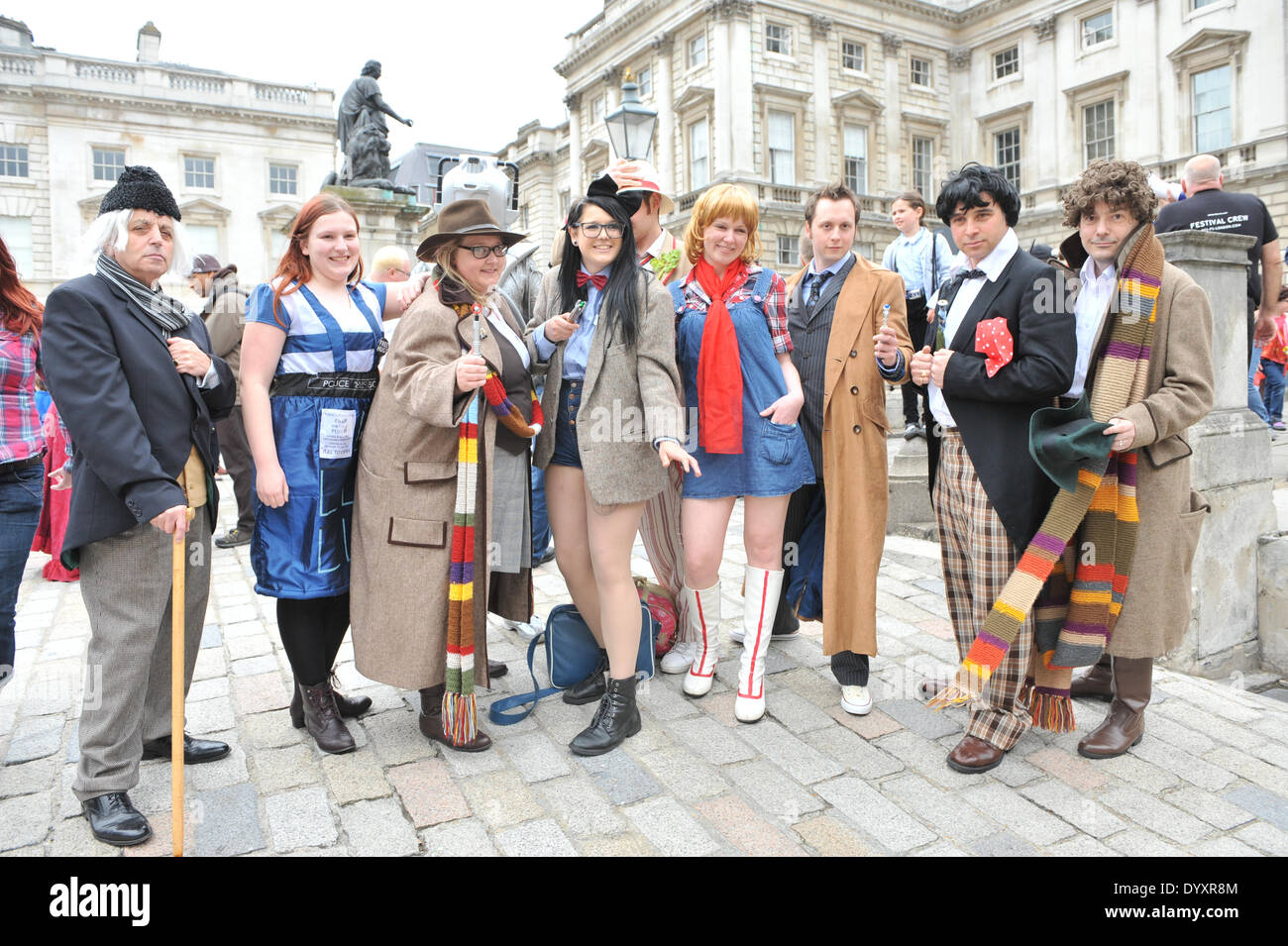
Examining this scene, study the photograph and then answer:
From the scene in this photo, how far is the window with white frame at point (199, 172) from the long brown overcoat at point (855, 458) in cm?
3893

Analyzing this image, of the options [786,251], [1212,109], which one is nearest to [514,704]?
[786,251]

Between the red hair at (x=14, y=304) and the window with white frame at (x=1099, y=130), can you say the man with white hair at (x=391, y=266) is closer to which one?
the red hair at (x=14, y=304)

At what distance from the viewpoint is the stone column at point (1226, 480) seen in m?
4.34

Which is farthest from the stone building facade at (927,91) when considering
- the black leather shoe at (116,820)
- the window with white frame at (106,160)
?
the black leather shoe at (116,820)

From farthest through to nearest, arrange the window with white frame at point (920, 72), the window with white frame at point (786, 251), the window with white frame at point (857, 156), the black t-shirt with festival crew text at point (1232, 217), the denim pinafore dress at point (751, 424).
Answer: the window with white frame at point (920, 72) < the window with white frame at point (857, 156) < the window with white frame at point (786, 251) < the black t-shirt with festival crew text at point (1232, 217) < the denim pinafore dress at point (751, 424)

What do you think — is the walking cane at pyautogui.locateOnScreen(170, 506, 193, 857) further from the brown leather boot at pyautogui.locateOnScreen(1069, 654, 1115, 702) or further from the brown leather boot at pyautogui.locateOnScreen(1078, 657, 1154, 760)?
the brown leather boot at pyautogui.locateOnScreen(1069, 654, 1115, 702)

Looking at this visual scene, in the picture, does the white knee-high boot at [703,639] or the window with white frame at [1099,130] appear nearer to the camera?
the white knee-high boot at [703,639]

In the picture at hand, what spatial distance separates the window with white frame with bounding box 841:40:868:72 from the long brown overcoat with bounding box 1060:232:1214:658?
33621 mm

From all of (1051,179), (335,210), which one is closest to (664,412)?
(335,210)

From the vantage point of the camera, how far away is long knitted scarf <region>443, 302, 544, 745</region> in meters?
3.21

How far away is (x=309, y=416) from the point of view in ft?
10.6

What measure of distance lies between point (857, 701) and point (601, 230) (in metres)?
2.23

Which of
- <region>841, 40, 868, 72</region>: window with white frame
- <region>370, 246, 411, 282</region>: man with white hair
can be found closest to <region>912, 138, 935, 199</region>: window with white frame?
<region>841, 40, 868, 72</region>: window with white frame
